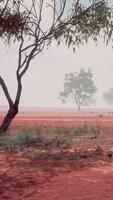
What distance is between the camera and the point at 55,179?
1092 centimetres

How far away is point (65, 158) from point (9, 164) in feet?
6.94

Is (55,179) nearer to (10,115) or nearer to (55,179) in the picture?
(55,179)

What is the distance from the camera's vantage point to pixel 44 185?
10.3 meters

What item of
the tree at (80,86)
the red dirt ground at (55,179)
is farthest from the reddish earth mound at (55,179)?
the tree at (80,86)

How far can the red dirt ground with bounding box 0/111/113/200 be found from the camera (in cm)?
955

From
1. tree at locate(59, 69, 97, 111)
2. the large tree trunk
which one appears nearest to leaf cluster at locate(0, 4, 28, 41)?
the large tree trunk

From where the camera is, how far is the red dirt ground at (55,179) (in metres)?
9.55

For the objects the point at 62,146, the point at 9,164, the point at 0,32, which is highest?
the point at 0,32

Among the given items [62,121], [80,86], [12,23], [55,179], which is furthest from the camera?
[80,86]

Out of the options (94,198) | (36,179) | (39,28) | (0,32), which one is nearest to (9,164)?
(36,179)

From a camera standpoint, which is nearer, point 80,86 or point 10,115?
point 10,115

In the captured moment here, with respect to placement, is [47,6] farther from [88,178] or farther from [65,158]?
[88,178]

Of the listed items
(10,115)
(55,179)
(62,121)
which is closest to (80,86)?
(62,121)

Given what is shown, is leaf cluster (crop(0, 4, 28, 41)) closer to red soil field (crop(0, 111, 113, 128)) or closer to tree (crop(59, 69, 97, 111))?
red soil field (crop(0, 111, 113, 128))
